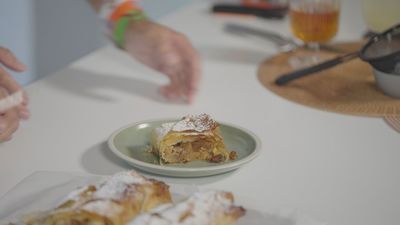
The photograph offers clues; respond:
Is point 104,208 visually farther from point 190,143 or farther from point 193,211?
point 190,143

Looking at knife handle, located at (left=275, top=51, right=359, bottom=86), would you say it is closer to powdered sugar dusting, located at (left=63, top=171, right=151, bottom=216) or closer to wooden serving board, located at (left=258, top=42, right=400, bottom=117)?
wooden serving board, located at (left=258, top=42, right=400, bottom=117)

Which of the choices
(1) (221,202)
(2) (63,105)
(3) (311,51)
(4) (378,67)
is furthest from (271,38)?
(1) (221,202)

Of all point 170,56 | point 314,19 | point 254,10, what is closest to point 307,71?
point 314,19

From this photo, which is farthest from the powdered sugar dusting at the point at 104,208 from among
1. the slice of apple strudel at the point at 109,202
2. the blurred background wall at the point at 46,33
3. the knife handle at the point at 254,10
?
the knife handle at the point at 254,10

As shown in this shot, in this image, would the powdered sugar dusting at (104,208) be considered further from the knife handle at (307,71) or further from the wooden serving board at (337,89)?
the knife handle at (307,71)

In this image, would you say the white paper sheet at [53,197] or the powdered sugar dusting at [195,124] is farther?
the powdered sugar dusting at [195,124]

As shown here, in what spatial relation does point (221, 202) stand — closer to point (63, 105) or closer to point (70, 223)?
point (70, 223)
